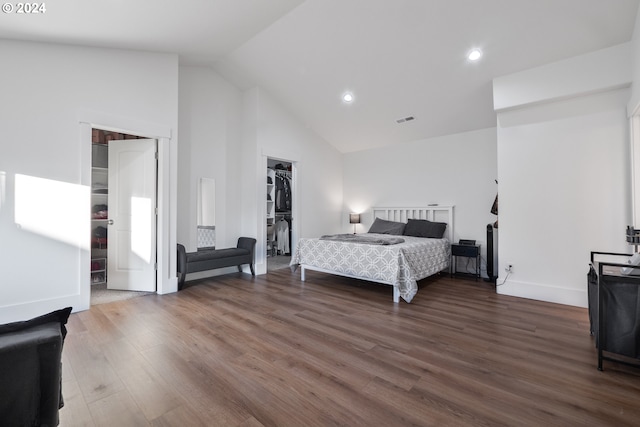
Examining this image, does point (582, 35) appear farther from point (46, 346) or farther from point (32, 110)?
point (32, 110)

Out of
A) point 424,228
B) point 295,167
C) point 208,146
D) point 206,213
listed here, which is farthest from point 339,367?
point 295,167

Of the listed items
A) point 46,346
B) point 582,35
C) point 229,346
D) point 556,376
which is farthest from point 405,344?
point 582,35

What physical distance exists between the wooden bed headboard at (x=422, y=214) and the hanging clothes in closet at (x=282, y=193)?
190 centimetres

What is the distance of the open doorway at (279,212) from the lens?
20.3 feet

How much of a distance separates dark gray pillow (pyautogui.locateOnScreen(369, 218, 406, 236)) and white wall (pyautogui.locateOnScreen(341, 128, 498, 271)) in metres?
0.50

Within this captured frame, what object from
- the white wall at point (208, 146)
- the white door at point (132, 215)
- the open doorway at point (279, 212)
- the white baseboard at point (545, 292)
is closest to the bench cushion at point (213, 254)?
the white wall at point (208, 146)

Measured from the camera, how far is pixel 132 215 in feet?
12.9

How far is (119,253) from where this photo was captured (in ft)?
13.1

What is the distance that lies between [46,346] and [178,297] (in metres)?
2.83

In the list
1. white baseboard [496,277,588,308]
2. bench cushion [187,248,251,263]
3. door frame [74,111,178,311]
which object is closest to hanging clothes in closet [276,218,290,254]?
bench cushion [187,248,251,263]

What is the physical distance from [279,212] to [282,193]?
1.44 ft

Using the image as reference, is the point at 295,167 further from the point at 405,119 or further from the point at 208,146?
the point at 405,119

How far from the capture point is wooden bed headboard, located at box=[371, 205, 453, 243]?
514cm

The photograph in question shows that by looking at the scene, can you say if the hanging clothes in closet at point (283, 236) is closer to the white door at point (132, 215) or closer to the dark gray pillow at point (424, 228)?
the dark gray pillow at point (424, 228)
